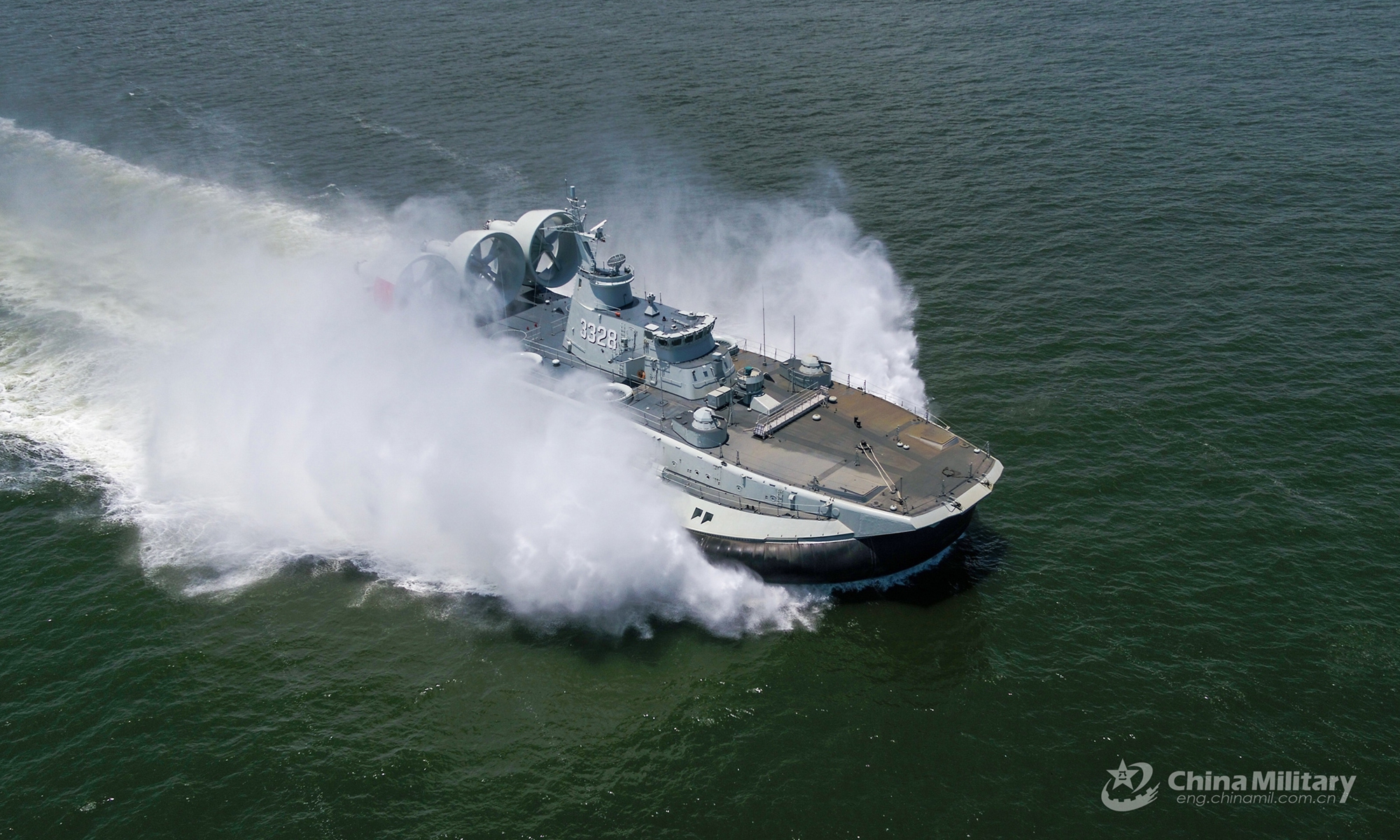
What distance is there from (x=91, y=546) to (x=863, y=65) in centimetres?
6646

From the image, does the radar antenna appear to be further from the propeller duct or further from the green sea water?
the green sea water

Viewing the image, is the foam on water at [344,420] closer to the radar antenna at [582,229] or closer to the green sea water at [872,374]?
the green sea water at [872,374]

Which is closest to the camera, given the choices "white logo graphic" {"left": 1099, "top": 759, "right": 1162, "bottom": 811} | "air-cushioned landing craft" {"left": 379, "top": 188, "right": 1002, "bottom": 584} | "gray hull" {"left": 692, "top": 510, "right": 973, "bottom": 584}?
"white logo graphic" {"left": 1099, "top": 759, "right": 1162, "bottom": 811}

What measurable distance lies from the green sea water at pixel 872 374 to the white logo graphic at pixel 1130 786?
0.37 meters

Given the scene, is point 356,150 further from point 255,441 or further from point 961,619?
point 961,619

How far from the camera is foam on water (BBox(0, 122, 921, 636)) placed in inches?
1550

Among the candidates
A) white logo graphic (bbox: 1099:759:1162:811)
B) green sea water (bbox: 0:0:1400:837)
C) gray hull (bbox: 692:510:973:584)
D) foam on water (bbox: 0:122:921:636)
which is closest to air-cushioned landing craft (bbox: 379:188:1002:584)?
gray hull (bbox: 692:510:973:584)

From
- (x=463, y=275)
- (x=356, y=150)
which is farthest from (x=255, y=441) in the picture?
(x=356, y=150)

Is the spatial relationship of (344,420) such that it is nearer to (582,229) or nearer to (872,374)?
(582,229)

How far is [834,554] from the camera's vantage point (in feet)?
126

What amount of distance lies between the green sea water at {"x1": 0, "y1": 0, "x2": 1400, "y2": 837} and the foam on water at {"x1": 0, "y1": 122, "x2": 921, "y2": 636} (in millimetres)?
540

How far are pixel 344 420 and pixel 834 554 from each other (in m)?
22.2

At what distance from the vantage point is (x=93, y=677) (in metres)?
35.7

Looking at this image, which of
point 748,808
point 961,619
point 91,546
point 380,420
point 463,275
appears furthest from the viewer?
point 463,275
